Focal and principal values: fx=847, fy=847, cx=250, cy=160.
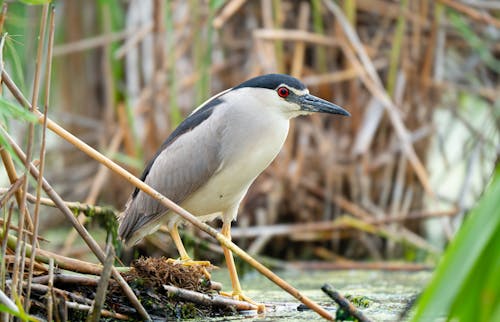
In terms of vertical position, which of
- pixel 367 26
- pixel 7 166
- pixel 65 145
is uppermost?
pixel 367 26

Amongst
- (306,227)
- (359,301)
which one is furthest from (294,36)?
(359,301)

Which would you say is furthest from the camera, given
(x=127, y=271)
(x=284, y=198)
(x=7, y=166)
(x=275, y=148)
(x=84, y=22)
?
Answer: (x=84, y=22)

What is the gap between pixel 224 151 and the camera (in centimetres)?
373

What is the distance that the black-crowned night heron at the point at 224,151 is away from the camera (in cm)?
368

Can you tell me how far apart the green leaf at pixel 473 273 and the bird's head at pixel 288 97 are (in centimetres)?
245

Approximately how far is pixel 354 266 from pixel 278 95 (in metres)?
1.99

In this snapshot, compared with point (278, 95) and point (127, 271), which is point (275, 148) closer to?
point (278, 95)

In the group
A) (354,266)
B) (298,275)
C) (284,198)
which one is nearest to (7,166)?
(298,275)

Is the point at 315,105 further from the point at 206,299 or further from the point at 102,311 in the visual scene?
the point at 102,311

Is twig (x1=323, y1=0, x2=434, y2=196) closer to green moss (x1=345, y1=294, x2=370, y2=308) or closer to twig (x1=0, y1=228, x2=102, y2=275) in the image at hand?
green moss (x1=345, y1=294, x2=370, y2=308)

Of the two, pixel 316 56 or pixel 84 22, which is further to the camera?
pixel 84 22

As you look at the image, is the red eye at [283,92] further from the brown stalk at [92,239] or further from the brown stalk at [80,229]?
the brown stalk at [80,229]

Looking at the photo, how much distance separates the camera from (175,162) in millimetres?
3914

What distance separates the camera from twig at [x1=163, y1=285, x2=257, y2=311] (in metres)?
2.97
